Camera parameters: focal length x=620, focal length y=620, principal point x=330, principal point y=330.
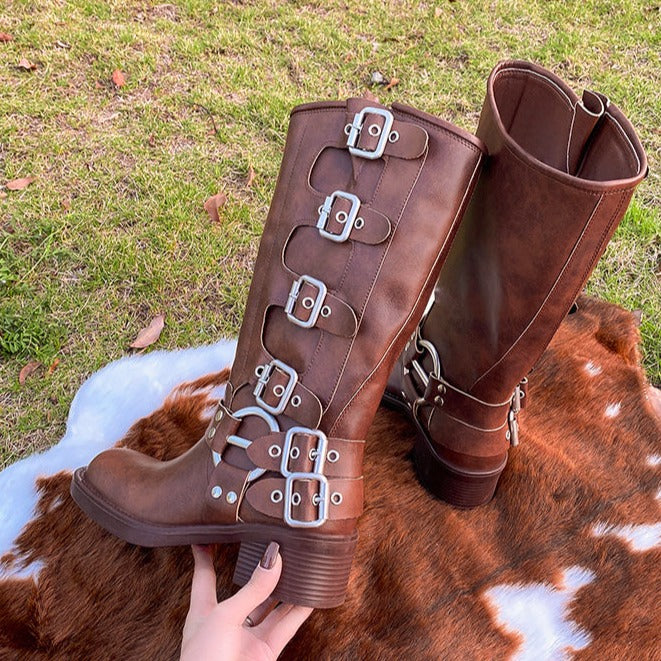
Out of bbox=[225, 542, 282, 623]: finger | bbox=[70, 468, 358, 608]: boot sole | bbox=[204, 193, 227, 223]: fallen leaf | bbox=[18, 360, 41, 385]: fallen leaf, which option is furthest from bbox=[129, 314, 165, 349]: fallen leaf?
bbox=[225, 542, 282, 623]: finger

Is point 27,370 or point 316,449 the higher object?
point 316,449

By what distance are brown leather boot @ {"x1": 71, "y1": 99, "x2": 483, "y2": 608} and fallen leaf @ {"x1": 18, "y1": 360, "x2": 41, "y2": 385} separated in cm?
83

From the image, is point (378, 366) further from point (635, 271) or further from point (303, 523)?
point (635, 271)

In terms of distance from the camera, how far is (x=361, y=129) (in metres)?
1.38

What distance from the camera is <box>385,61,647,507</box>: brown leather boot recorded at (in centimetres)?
138

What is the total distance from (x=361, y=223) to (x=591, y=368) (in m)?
1.28

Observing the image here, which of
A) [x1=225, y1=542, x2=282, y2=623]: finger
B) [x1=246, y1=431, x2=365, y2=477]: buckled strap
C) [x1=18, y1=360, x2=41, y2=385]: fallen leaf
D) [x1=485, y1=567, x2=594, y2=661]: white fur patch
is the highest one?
[x1=246, y1=431, x2=365, y2=477]: buckled strap

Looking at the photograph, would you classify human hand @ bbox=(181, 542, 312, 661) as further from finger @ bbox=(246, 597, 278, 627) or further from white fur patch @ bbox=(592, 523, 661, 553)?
white fur patch @ bbox=(592, 523, 661, 553)

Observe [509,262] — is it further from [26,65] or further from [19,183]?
[26,65]

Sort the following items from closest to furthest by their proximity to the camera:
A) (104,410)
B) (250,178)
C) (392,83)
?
1. (104,410)
2. (250,178)
3. (392,83)

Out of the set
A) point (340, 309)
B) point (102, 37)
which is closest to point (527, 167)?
point (340, 309)

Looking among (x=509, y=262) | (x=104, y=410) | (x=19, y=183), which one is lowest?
(x=104, y=410)

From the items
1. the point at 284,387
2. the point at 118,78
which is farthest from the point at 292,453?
the point at 118,78

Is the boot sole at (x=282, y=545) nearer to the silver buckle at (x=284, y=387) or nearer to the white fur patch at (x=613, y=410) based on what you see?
the silver buckle at (x=284, y=387)
